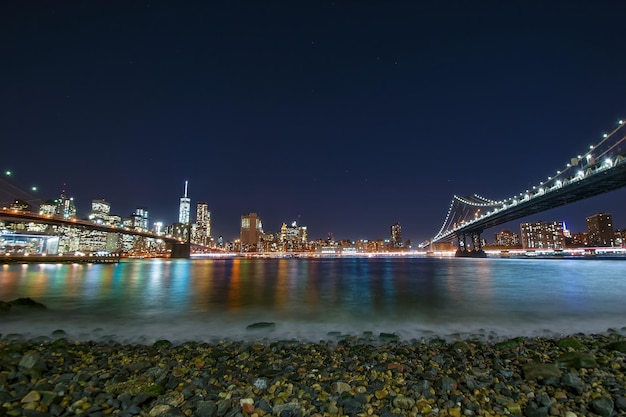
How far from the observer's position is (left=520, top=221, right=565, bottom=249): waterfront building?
15575 centimetres

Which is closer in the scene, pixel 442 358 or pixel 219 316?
pixel 442 358

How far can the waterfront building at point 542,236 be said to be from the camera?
6132 inches

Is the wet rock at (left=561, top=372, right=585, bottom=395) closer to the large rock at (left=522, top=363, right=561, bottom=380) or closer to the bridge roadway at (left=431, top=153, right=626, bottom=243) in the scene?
the large rock at (left=522, top=363, right=561, bottom=380)

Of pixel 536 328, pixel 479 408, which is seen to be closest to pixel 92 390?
pixel 479 408

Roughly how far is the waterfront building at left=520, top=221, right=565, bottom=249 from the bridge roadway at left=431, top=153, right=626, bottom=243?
304 ft

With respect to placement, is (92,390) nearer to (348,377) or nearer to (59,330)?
(348,377)

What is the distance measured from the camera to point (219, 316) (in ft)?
37.0

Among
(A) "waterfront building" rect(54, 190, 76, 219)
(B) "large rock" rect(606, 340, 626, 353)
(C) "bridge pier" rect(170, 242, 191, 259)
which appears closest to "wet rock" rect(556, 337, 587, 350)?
(B) "large rock" rect(606, 340, 626, 353)

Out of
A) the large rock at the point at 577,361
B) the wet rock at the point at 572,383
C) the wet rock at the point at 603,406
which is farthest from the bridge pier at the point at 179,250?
the wet rock at the point at 603,406

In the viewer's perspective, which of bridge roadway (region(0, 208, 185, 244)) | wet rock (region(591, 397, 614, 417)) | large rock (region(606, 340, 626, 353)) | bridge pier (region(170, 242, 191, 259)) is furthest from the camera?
bridge pier (region(170, 242, 191, 259))

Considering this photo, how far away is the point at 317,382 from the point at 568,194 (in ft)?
228

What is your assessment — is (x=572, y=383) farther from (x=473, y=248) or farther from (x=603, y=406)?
(x=473, y=248)

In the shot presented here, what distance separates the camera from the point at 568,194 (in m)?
57.6

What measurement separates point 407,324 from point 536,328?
3.44 meters
